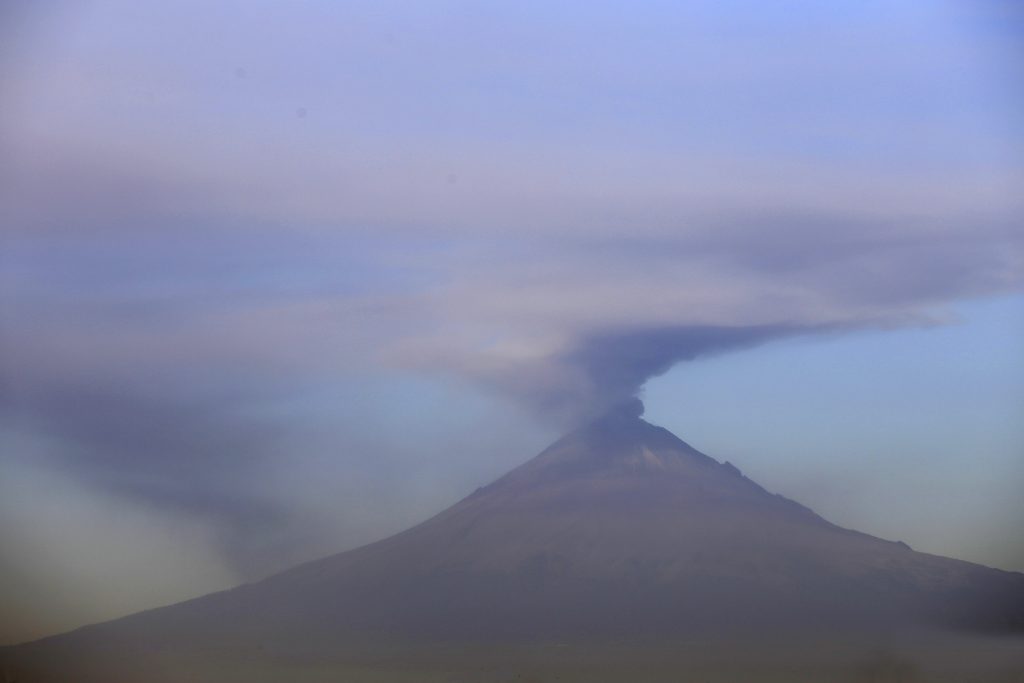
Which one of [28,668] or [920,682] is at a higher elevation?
[28,668]

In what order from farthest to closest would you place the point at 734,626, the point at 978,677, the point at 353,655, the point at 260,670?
the point at 734,626 → the point at 353,655 → the point at 260,670 → the point at 978,677

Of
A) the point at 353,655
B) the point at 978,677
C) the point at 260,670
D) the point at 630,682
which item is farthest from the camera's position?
the point at 353,655

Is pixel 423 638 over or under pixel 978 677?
over

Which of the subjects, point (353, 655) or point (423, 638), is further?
point (423, 638)

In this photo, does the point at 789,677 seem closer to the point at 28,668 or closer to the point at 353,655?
the point at 353,655

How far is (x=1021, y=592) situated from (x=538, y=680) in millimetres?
29092

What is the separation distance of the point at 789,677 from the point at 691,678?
4.14m

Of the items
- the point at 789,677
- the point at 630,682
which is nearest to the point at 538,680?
the point at 630,682

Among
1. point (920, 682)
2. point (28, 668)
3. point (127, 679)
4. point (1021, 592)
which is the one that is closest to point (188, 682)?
point (127, 679)

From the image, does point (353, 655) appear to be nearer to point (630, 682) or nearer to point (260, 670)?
point (260, 670)

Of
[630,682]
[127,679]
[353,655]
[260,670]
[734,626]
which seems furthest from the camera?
[734,626]

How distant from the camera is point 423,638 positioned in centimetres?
6166

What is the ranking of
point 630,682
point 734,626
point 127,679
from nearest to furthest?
1. point 127,679
2. point 630,682
3. point 734,626

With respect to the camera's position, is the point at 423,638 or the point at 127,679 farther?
the point at 423,638
